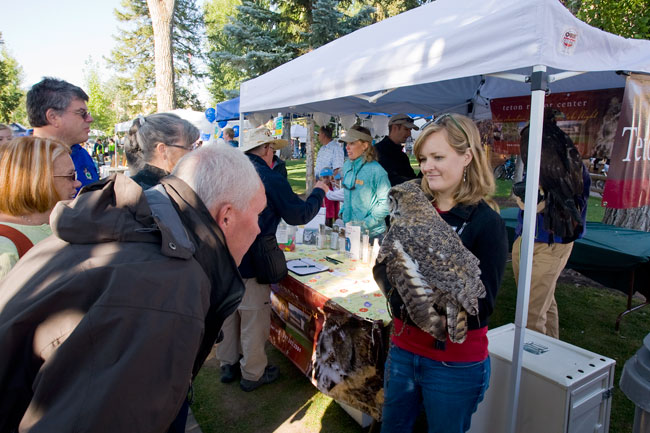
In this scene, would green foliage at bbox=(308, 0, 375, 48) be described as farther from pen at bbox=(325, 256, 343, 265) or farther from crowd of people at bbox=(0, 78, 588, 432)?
crowd of people at bbox=(0, 78, 588, 432)

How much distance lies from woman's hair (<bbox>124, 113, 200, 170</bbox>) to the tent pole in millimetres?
1928

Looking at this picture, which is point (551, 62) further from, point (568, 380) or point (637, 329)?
point (637, 329)

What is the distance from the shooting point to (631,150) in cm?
223

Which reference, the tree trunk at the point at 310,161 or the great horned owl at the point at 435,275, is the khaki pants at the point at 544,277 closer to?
the great horned owl at the point at 435,275

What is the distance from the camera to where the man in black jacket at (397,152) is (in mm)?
4398

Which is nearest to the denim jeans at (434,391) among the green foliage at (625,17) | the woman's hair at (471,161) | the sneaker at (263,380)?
the woman's hair at (471,161)

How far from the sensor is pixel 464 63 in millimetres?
1992

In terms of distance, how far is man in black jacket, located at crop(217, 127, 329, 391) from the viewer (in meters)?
2.71

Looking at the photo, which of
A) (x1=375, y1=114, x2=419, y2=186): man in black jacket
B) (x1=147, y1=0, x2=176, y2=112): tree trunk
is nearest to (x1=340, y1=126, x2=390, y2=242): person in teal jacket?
(x1=375, y1=114, x2=419, y2=186): man in black jacket

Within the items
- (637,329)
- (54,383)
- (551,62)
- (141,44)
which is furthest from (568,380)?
(141,44)

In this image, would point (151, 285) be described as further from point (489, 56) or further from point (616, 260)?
point (616, 260)

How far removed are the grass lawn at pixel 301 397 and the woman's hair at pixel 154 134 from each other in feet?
5.99

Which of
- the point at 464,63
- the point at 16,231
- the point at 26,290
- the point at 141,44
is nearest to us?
the point at 26,290

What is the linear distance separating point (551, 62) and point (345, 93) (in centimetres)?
145
